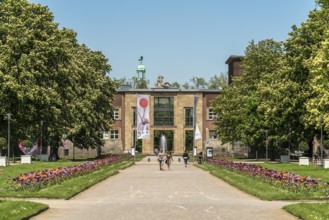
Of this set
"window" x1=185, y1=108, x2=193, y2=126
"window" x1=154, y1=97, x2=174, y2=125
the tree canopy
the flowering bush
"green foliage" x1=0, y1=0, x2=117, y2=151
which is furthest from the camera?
"window" x1=154, y1=97, x2=174, y2=125

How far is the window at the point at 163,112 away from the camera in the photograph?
120 metres

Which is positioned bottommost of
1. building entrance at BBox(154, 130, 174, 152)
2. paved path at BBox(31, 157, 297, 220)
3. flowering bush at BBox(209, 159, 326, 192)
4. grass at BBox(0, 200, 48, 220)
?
paved path at BBox(31, 157, 297, 220)

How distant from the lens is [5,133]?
5834 centimetres

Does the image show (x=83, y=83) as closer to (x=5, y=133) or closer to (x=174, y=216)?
(x=5, y=133)

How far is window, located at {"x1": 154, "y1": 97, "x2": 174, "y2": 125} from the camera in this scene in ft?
395

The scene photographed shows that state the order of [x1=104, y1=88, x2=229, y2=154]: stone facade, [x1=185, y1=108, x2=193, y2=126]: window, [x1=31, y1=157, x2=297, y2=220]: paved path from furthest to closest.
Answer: [x1=185, y1=108, x2=193, y2=126]: window, [x1=104, y1=88, x2=229, y2=154]: stone facade, [x1=31, y1=157, x2=297, y2=220]: paved path

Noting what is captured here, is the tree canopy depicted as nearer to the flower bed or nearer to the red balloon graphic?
the red balloon graphic

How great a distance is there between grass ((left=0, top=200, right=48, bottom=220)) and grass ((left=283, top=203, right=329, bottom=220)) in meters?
7.37

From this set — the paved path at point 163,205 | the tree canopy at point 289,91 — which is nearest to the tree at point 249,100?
the tree canopy at point 289,91

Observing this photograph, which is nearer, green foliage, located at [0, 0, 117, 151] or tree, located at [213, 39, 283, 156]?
green foliage, located at [0, 0, 117, 151]

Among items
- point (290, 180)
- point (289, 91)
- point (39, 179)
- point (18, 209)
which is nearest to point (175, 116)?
point (289, 91)

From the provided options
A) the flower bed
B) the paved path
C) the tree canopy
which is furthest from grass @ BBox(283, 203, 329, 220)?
the tree canopy

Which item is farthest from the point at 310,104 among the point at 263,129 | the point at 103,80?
the point at 103,80

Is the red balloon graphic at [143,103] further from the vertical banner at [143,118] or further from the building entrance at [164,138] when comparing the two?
the building entrance at [164,138]
